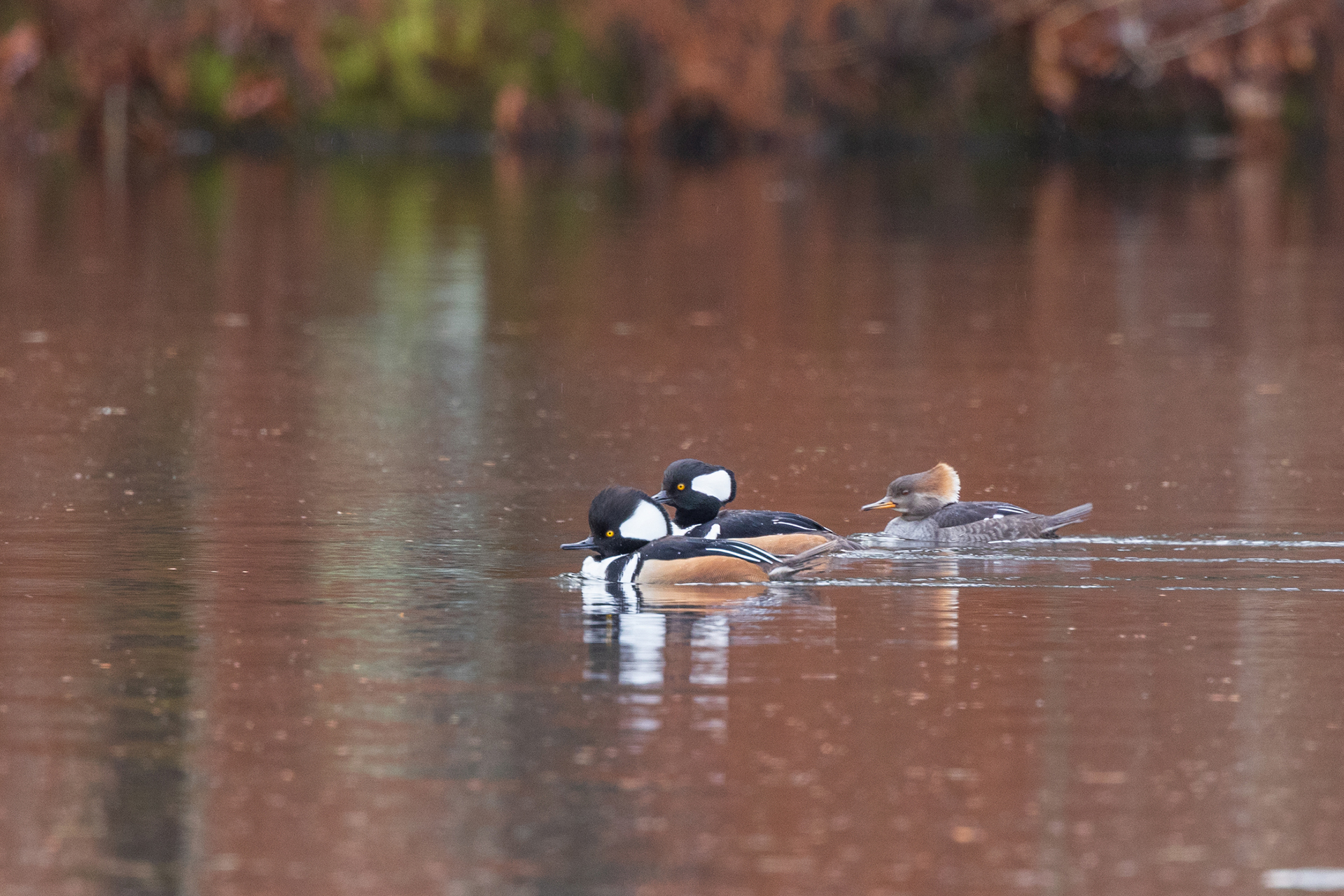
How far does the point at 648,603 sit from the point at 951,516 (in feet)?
6.10

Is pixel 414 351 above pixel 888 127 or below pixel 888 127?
below

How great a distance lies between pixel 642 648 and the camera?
29.7ft

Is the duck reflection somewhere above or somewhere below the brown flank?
below

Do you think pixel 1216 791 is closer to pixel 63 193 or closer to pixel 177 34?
pixel 63 193

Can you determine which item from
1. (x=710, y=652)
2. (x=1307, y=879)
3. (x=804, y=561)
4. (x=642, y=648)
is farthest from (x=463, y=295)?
(x=1307, y=879)

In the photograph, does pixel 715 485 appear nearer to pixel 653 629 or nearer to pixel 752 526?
pixel 752 526

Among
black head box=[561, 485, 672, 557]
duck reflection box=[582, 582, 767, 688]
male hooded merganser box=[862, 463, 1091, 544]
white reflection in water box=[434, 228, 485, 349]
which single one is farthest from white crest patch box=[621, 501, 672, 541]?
white reflection in water box=[434, 228, 485, 349]

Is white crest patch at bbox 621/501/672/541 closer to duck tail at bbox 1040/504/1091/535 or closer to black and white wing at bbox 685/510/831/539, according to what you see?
black and white wing at bbox 685/510/831/539

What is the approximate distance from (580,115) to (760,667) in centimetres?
4434

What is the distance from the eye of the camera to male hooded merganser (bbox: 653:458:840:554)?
10.5 meters

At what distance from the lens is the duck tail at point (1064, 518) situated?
1125cm

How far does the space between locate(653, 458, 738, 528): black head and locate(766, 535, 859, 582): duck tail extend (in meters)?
0.51

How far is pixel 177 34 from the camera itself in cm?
4716

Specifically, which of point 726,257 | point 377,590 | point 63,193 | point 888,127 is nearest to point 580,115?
point 888,127
